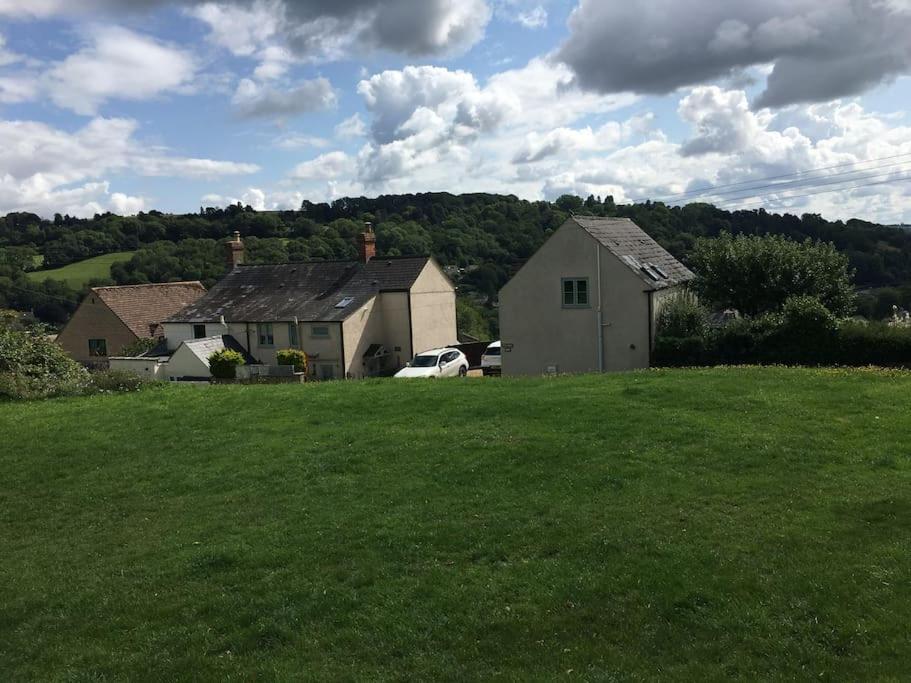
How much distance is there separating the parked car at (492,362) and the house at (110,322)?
90.9 feet

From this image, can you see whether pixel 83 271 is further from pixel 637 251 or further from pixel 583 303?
pixel 637 251

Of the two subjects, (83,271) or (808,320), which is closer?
(808,320)

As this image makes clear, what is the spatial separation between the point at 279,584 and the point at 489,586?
2400 mm

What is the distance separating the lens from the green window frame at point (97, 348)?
5453 centimetres

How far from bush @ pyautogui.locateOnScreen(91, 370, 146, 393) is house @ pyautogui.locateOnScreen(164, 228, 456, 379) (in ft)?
67.6

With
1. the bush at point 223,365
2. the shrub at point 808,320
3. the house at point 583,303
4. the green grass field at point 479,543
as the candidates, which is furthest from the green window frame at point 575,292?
the bush at point 223,365

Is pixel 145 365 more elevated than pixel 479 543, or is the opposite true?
pixel 145 365

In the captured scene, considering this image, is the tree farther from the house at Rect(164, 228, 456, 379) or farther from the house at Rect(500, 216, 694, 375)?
the house at Rect(164, 228, 456, 379)

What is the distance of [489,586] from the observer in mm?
7707

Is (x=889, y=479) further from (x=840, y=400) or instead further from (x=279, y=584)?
(x=279, y=584)

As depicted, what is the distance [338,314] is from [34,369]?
22191mm

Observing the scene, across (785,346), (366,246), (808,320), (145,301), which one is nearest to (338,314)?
(366,246)

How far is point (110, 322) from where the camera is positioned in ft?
177

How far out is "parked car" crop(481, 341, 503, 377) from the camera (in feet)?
119
